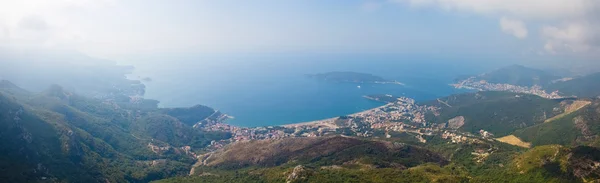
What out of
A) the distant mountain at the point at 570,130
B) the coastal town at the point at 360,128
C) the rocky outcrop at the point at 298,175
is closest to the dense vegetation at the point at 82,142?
the coastal town at the point at 360,128

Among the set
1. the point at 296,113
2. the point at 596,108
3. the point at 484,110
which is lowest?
the point at 296,113

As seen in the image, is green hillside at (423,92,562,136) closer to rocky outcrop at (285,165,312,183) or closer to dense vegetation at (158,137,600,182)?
dense vegetation at (158,137,600,182)

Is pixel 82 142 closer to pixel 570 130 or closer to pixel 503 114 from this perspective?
pixel 570 130

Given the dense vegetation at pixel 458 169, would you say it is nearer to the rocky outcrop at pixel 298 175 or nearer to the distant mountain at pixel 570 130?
the rocky outcrop at pixel 298 175

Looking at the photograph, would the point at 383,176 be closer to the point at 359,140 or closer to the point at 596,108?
the point at 359,140

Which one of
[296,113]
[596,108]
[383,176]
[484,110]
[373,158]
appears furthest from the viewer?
[296,113]

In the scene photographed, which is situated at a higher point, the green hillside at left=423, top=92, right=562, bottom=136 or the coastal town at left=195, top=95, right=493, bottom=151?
the green hillside at left=423, top=92, right=562, bottom=136

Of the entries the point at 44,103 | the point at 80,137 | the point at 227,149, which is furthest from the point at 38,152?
the point at 44,103

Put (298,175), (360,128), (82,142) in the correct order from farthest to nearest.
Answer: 1. (360,128)
2. (82,142)
3. (298,175)

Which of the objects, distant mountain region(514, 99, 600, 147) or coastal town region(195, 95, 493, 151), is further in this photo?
coastal town region(195, 95, 493, 151)

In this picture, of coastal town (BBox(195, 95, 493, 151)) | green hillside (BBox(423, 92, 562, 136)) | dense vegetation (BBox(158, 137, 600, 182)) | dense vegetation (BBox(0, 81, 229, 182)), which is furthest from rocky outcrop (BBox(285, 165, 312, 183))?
green hillside (BBox(423, 92, 562, 136))

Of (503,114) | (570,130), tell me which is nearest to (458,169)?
(570,130)
